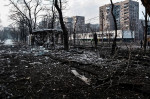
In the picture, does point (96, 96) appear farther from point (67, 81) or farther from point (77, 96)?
point (67, 81)

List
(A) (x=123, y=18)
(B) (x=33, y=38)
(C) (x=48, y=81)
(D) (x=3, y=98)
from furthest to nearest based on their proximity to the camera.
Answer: (A) (x=123, y=18), (B) (x=33, y=38), (C) (x=48, y=81), (D) (x=3, y=98)

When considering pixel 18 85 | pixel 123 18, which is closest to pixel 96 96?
pixel 18 85

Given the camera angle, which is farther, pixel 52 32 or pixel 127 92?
pixel 52 32

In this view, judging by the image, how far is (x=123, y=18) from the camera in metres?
89.4

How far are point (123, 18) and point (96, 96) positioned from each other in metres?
91.3

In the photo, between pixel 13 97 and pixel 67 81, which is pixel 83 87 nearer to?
pixel 67 81

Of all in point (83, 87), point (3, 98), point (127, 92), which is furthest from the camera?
point (83, 87)

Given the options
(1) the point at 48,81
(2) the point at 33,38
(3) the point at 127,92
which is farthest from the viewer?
(2) the point at 33,38

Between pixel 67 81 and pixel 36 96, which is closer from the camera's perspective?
pixel 36 96

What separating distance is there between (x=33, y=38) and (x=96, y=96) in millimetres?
33217

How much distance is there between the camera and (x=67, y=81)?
5.68 m

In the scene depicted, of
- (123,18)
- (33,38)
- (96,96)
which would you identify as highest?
(123,18)

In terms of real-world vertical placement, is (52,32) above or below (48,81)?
above

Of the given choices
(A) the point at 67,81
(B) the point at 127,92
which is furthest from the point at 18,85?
(B) the point at 127,92
